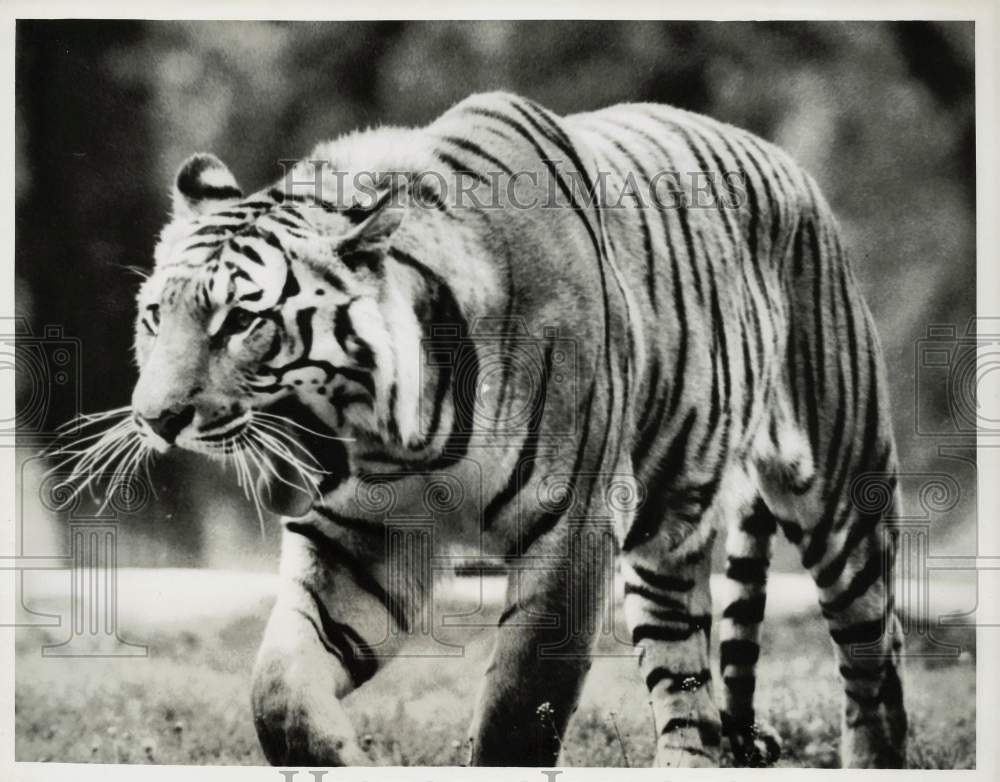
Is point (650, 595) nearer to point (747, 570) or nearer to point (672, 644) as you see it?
point (672, 644)

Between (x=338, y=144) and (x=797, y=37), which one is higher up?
(x=797, y=37)

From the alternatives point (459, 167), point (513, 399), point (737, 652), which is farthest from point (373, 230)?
point (737, 652)

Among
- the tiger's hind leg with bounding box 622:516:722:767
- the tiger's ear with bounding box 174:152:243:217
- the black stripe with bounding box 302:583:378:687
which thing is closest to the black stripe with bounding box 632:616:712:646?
the tiger's hind leg with bounding box 622:516:722:767

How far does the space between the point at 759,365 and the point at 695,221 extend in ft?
2.21

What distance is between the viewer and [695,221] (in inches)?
190

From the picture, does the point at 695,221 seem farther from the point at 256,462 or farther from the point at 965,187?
the point at 256,462

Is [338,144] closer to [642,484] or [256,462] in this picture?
[256,462]

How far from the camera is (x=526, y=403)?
4.66 meters

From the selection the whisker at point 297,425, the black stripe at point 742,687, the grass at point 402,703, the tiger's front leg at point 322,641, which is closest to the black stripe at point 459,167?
the whisker at point 297,425

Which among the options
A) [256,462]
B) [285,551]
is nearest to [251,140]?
[256,462]

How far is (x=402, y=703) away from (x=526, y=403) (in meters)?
1.37

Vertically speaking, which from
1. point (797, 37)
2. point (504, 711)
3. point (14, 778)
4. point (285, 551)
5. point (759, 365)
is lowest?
point (14, 778)

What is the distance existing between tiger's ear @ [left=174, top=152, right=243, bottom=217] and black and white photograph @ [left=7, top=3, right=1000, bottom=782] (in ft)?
0.04

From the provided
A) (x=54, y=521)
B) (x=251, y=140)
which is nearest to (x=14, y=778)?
(x=54, y=521)
